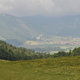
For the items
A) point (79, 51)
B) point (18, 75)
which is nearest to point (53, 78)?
point (18, 75)

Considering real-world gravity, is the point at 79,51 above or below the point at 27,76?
above

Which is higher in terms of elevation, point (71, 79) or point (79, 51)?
point (79, 51)

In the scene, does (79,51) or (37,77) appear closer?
(37,77)

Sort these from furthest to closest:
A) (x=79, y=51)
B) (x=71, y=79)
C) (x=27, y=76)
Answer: (x=79, y=51) → (x=27, y=76) → (x=71, y=79)

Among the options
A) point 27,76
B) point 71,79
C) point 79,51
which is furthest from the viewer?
point 79,51

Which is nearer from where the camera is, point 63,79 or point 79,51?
point 63,79

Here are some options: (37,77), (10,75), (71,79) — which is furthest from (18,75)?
(71,79)

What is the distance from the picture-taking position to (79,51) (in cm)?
19750

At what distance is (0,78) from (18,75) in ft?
12.2

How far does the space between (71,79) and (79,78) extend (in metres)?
1.34

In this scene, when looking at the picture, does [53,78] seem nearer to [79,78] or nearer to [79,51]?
[79,78]

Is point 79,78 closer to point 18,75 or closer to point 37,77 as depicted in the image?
point 37,77

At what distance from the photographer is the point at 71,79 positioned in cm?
3266

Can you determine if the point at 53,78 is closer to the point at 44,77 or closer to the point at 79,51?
the point at 44,77
